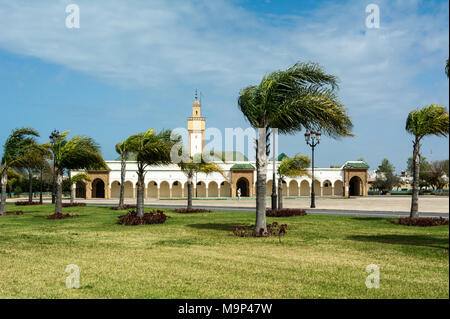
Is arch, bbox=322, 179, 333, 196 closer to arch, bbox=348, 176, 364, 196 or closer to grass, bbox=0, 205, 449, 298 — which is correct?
arch, bbox=348, 176, 364, 196

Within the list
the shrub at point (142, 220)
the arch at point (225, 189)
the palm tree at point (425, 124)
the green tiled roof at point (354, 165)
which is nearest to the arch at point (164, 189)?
the arch at point (225, 189)

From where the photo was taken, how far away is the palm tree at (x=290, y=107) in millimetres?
12297

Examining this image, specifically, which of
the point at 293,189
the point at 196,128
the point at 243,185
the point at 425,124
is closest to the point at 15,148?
the point at 425,124

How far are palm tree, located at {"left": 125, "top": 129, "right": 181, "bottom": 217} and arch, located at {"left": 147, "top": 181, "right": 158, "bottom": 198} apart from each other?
41.9 m

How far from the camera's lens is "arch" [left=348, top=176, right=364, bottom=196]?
64.2 metres

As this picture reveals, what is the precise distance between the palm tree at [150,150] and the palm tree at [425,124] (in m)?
10.7

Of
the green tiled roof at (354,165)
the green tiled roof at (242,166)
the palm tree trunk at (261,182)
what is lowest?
the palm tree trunk at (261,182)

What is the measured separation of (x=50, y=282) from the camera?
672 cm

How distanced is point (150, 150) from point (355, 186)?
5312 centimetres

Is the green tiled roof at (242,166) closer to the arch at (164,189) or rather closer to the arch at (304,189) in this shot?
the arch at (304,189)

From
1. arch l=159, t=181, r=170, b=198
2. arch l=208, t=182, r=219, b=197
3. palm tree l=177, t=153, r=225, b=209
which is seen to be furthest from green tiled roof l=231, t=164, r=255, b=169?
palm tree l=177, t=153, r=225, b=209

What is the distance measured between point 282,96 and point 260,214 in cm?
389

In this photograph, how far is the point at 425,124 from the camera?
1595 cm
